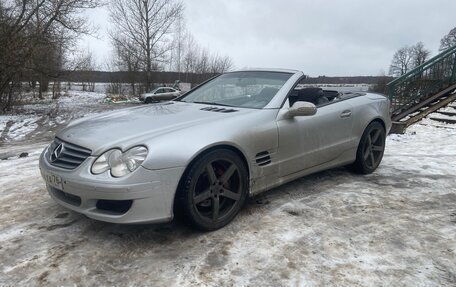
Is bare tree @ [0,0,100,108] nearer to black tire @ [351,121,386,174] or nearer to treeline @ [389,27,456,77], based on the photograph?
black tire @ [351,121,386,174]

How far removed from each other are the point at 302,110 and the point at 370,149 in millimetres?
1711

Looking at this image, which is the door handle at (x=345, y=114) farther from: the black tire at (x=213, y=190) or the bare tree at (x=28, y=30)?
the bare tree at (x=28, y=30)

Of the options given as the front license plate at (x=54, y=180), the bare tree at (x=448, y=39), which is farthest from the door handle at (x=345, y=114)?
the bare tree at (x=448, y=39)

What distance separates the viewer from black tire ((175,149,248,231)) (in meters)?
2.81

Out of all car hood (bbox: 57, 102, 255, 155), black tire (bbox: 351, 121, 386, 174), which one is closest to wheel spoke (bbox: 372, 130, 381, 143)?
black tire (bbox: 351, 121, 386, 174)

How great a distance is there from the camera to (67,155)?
2943mm

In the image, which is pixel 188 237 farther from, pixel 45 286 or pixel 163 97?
pixel 163 97

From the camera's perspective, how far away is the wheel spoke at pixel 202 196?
2.88 metres

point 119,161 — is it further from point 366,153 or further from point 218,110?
point 366,153

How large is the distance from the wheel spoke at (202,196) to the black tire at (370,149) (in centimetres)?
241

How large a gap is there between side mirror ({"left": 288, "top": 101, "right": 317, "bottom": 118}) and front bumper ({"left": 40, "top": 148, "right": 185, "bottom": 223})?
4.50 ft

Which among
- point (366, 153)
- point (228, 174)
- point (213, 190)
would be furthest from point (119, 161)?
point (366, 153)

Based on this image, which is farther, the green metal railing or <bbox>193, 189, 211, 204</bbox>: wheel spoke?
the green metal railing

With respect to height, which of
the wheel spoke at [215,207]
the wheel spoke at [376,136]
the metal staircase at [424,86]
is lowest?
the wheel spoke at [215,207]
